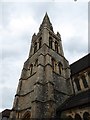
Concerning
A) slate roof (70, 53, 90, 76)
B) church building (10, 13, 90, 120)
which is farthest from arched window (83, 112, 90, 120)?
slate roof (70, 53, 90, 76)

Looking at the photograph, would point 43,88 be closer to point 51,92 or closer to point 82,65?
point 51,92

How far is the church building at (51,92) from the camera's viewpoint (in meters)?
11.9

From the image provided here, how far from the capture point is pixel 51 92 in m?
13.3

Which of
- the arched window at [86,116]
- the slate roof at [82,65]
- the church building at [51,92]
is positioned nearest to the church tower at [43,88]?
the church building at [51,92]

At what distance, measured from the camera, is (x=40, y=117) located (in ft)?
38.3

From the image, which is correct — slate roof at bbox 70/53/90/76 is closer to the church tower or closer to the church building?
the church building

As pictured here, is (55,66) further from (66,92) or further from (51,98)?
(51,98)

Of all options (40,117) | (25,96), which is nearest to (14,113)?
(25,96)

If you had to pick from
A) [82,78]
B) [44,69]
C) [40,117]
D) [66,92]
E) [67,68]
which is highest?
[67,68]

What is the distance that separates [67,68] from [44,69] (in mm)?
4796

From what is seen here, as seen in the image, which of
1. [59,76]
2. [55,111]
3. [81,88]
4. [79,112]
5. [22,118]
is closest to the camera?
[79,112]

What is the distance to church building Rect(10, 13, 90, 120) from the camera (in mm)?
11898

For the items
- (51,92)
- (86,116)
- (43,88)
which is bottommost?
(86,116)

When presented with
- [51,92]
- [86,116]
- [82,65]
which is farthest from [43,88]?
[82,65]
